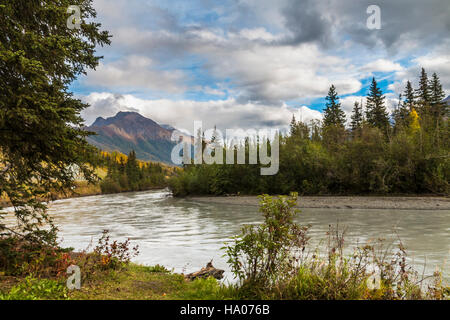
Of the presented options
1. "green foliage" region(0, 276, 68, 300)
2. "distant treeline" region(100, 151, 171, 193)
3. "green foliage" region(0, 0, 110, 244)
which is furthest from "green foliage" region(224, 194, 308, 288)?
"distant treeline" region(100, 151, 171, 193)

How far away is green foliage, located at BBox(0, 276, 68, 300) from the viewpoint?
16.0 feet

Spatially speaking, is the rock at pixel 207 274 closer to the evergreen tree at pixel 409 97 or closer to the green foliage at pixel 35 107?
the green foliage at pixel 35 107

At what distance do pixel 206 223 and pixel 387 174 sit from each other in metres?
23.2

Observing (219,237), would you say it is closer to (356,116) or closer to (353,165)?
(353,165)

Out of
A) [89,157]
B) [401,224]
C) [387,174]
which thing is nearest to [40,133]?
[89,157]

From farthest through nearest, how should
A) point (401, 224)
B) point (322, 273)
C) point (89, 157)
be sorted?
point (401, 224) → point (89, 157) → point (322, 273)

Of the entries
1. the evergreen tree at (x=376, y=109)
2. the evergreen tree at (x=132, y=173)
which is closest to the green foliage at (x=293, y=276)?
the evergreen tree at (x=376, y=109)

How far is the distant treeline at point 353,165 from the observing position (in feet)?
112

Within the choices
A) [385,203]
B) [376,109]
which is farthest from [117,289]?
[376,109]

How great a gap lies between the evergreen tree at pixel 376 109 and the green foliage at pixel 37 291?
59763 mm

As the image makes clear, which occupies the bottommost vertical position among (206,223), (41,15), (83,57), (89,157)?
(206,223)

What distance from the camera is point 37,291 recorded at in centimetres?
515

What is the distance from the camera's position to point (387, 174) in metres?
34.8
